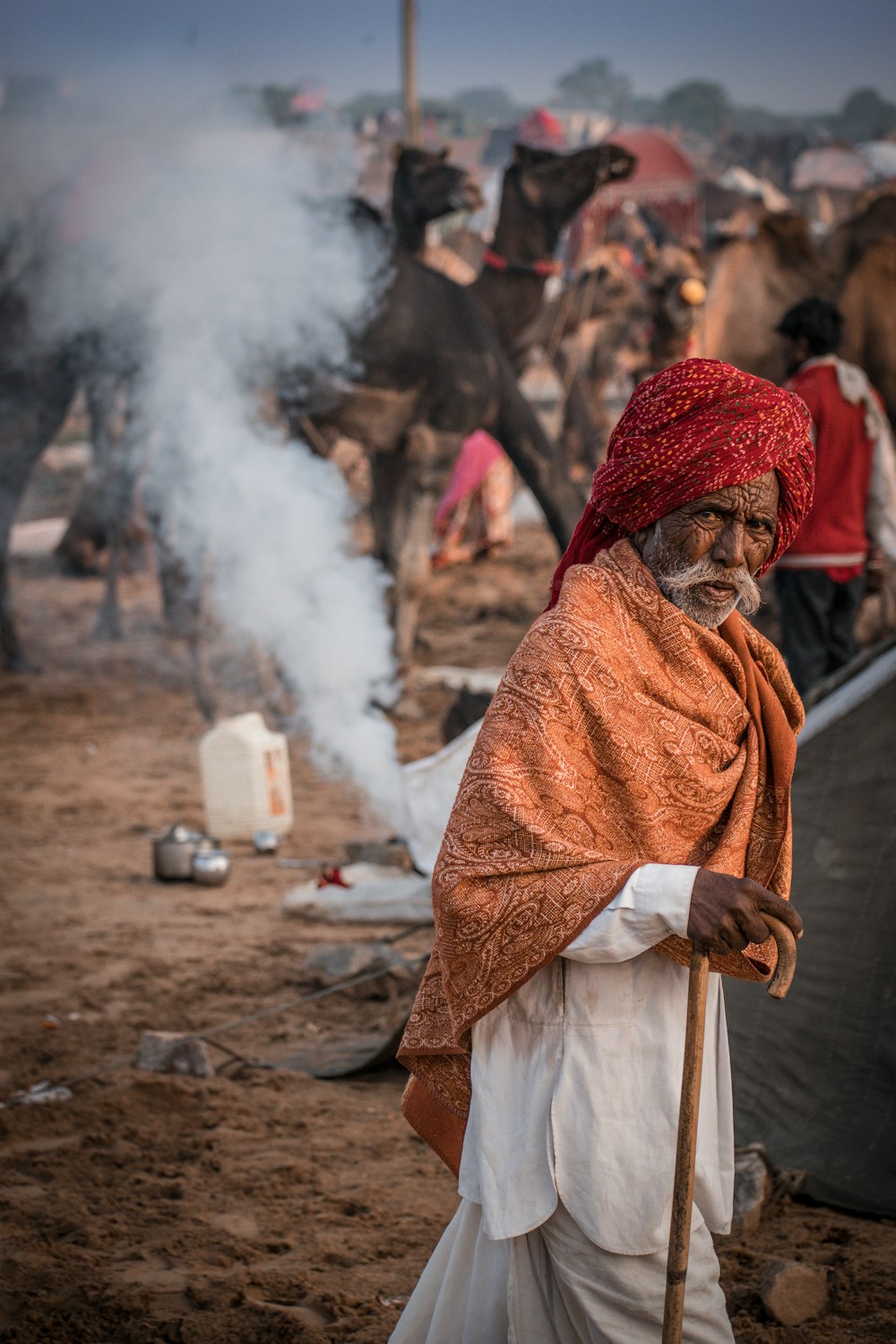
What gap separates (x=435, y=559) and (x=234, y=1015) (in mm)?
7685

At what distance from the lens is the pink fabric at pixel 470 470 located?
11.4 metres

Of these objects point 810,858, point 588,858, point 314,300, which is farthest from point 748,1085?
point 314,300

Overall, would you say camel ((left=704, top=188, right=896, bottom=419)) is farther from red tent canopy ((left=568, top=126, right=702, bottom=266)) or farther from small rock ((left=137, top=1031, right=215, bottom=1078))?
red tent canopy ((left=568, top=126, right=702, bottom=266))

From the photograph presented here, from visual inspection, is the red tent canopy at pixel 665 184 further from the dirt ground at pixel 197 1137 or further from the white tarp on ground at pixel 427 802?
the white tarp on ground at pixel 427 802

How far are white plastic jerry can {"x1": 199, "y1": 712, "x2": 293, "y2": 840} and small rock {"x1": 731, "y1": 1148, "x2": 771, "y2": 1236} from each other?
11.1 ft

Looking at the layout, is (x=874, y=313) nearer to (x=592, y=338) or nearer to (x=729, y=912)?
(x=592, y=338)

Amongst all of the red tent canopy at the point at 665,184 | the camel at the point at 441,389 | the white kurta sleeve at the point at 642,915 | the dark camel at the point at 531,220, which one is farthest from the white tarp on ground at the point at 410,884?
the red tent canopy at the point at 665,184

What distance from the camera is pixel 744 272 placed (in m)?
10.9

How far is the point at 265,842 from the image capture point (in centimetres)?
599

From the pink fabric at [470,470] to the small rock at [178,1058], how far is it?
7847mm

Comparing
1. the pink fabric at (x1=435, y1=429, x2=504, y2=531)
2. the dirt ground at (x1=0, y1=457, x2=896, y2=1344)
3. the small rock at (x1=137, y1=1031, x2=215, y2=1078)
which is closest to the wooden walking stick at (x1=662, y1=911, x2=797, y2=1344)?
the dirt ground at (x1=0, y1=457, x2=896, y2=1344)

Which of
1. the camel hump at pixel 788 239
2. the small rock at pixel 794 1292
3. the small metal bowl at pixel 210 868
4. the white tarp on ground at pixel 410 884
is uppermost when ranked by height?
the camel hump at pixel 788 239

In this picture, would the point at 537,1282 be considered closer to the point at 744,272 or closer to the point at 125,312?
the point at 125,312

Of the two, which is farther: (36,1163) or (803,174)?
(803,174)
